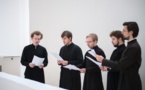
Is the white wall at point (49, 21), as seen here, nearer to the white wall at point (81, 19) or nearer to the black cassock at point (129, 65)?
the white wall at point (81, 19)

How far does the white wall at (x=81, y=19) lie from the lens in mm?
3955

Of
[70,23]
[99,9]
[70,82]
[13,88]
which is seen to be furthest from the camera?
[70,23]

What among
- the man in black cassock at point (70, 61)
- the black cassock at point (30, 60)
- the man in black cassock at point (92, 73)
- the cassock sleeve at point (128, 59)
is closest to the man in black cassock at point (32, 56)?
the black cassock at point (30, 60)

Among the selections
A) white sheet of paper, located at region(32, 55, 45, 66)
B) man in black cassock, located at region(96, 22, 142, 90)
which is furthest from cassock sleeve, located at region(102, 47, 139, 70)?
white sheet of paper, located at region(32, 55, 45, 66)

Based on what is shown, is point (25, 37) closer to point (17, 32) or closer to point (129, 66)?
point (17, 32)

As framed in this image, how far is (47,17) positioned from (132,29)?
3436mm

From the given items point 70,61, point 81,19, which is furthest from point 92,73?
point 81,19

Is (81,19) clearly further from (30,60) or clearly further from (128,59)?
(128,59)

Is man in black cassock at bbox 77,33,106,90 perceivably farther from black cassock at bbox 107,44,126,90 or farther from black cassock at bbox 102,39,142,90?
black cassock at bbox 102,39,142,90

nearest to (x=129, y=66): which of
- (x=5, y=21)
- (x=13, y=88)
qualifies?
(x=13, y=88)

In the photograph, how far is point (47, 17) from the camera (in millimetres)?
5441

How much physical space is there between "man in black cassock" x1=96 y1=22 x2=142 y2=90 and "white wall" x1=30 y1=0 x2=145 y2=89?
1473mm

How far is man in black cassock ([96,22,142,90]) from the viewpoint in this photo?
7.30ft

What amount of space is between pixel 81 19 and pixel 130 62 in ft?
8.98
